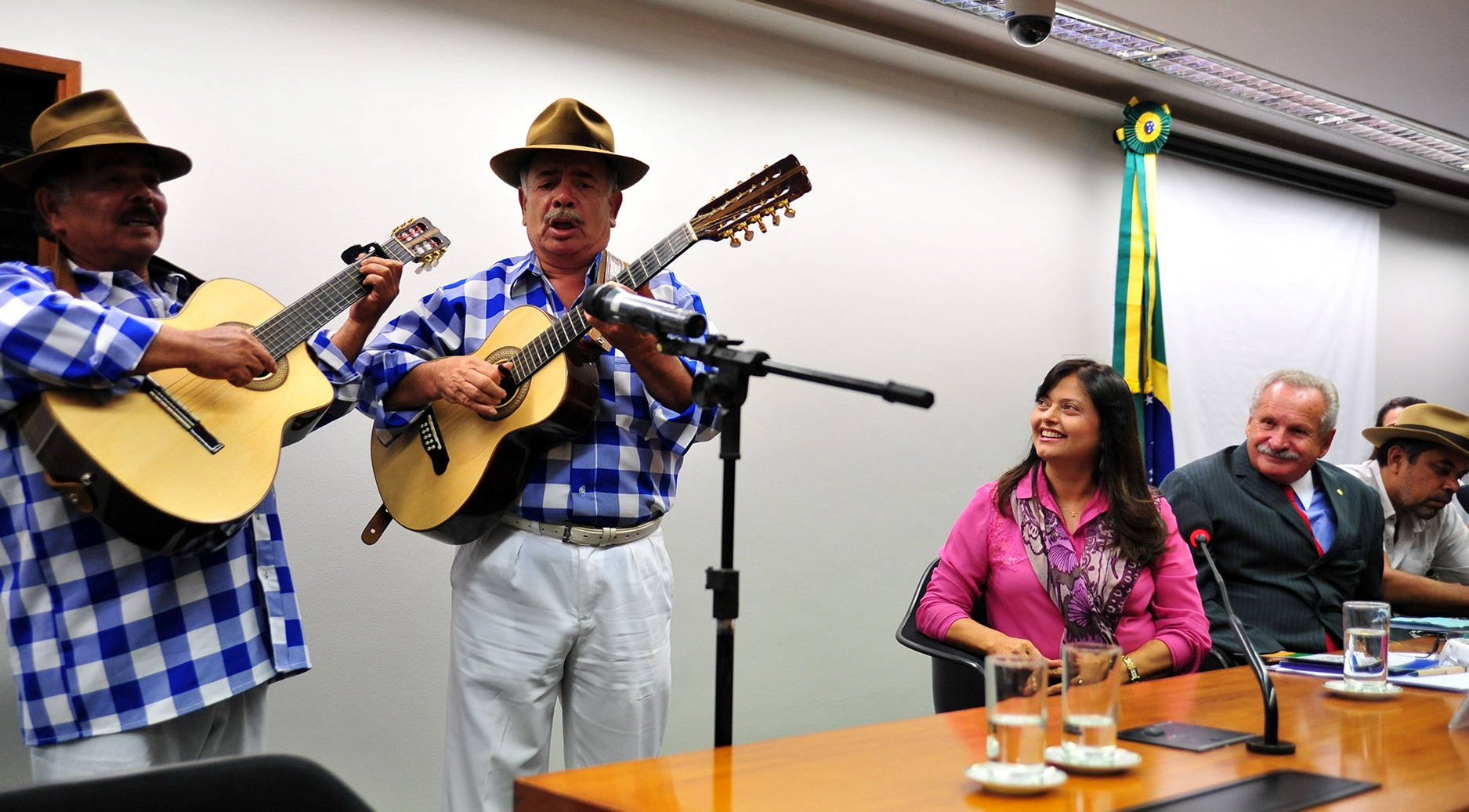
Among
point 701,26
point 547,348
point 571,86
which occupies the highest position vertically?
point 701,26

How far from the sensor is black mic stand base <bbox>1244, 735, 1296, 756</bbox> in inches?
64.2

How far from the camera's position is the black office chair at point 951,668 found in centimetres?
250

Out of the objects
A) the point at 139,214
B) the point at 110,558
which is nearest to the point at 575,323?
the point at 139,214

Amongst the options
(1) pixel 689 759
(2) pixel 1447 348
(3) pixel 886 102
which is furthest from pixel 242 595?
(2) pixel 1447 348

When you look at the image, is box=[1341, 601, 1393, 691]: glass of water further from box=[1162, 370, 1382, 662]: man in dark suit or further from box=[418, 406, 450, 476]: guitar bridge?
box=[418, 406, 450, 476]: guitar bridge

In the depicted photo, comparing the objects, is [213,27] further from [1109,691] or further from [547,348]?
[1109,691]

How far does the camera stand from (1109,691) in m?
1.48

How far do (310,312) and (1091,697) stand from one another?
160cm

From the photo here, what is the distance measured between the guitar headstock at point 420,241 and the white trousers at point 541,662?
2.12ft

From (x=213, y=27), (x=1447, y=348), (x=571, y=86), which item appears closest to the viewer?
(x=213, y=27)

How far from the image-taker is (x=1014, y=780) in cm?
136

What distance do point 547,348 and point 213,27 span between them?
1382mm

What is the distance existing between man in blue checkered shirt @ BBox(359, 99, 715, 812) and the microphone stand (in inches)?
27.7

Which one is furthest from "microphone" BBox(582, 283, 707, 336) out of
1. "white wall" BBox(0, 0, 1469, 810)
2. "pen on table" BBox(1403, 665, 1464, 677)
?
"white wall" BBox(0, 0, 1469, 810)
